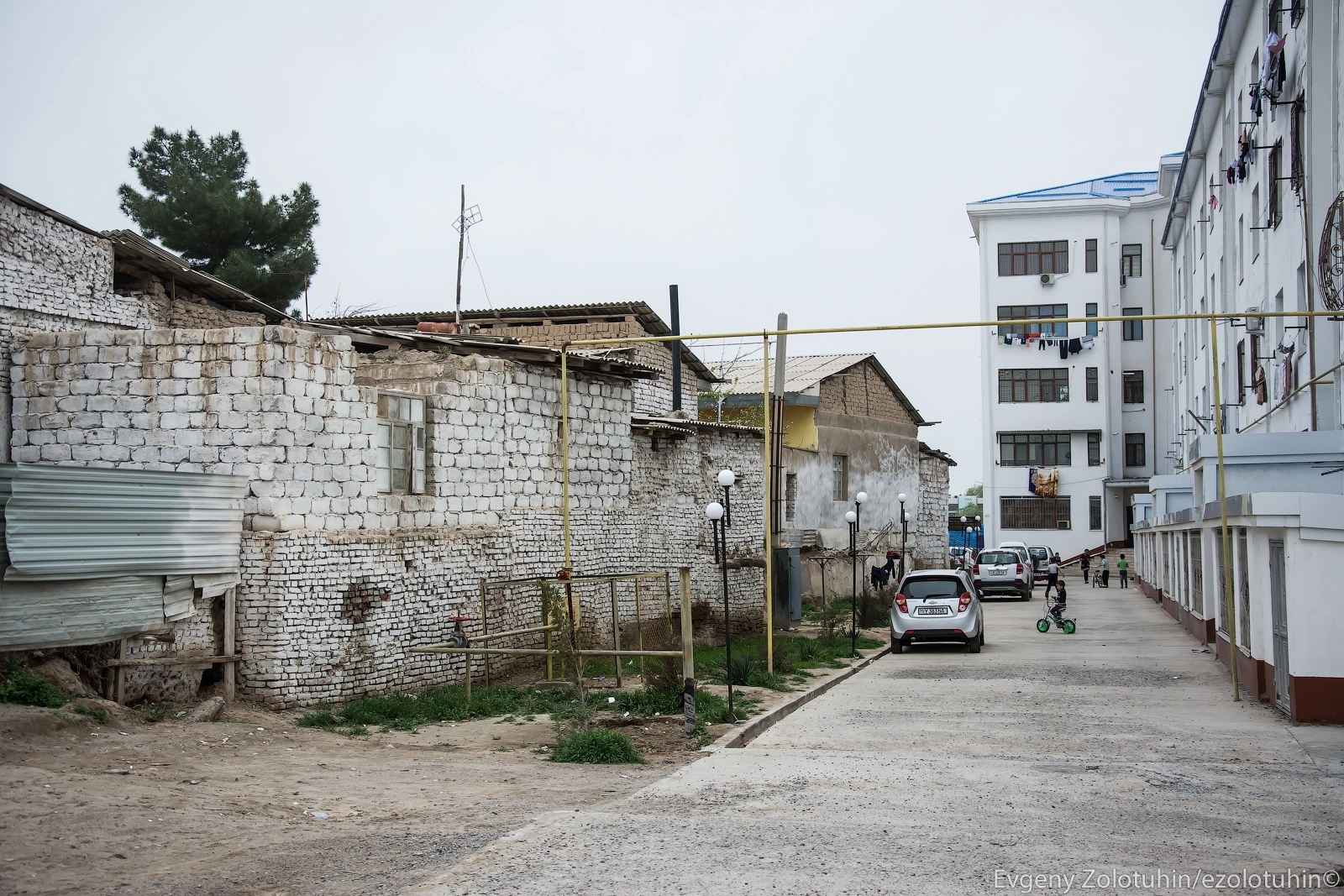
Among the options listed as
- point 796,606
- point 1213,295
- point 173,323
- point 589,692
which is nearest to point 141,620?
point 589,692

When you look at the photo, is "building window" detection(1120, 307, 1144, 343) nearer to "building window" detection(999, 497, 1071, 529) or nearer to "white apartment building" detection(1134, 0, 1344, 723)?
"building window" detection(999, 497, 1071, 529)

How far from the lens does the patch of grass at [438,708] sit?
39.6ft

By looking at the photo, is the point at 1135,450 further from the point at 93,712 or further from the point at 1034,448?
the point at 93,712

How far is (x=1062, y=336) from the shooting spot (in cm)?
5212

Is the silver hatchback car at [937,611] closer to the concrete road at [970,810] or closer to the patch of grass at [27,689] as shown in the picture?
the concrete road at [970,810]

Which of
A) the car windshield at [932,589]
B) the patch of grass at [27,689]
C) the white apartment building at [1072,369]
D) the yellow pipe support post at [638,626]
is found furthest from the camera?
the white apartment building at [1072,369]

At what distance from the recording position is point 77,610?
10.7 metres

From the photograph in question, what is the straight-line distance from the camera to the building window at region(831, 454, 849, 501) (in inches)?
1423

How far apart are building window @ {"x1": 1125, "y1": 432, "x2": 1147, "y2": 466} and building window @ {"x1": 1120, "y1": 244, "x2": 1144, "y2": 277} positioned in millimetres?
7458

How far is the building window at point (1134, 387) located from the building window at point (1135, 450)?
5.12ft

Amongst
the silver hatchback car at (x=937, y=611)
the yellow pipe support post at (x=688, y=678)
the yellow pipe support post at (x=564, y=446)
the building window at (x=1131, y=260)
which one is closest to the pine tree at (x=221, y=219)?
the yellow pipe support post at (x=564, y=446)

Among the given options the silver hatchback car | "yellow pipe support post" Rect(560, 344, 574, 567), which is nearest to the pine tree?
"yellow pipe support post" Rect(560, 344, 574, 567)

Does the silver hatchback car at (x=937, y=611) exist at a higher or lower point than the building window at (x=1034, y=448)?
lower

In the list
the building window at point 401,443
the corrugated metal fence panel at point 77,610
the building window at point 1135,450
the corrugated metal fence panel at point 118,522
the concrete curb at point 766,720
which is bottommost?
the concrete curb at point 766,720
